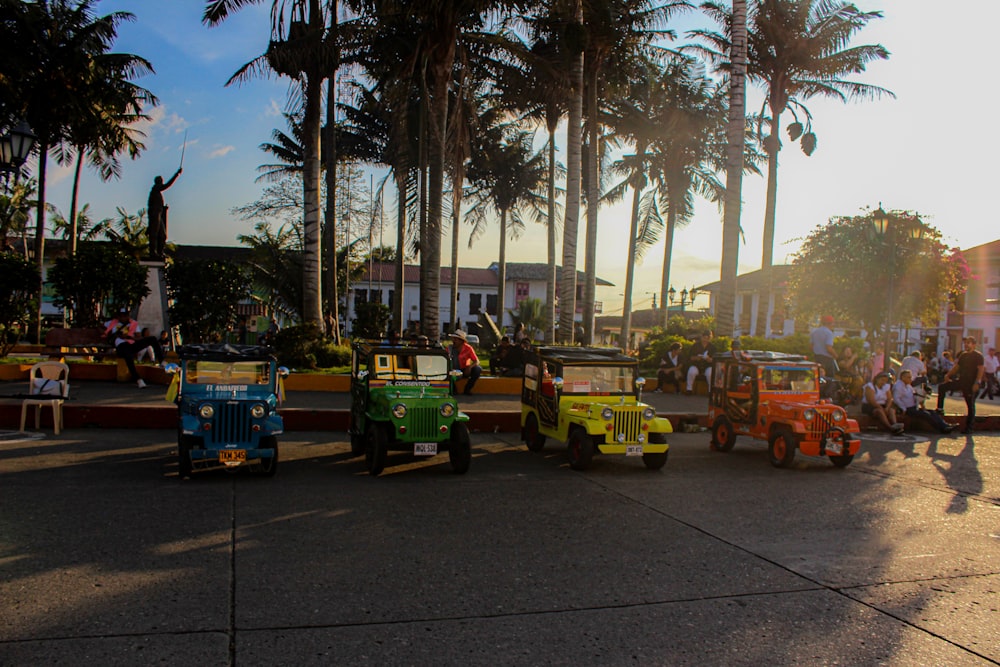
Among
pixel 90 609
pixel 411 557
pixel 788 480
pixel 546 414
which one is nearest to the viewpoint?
pixel 90 609

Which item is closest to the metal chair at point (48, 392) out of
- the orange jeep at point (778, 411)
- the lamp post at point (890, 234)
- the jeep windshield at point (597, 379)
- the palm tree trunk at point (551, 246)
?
the jeep windshield at point (597, 379)

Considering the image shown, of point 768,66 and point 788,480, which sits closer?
point 788,480

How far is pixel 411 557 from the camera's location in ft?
20.0

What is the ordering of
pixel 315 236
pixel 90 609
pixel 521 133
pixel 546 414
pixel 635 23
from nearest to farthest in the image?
pixel 90 609 → pixel 546 414 → pixel 315 236 → pixel 635 23 → pixel 521 133

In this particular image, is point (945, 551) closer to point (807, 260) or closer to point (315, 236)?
point (315, 236)

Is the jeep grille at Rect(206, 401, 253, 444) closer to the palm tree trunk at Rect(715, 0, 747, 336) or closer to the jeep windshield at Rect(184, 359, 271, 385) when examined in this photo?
the jeep windshield at Rect(184, 359, 271, 385)

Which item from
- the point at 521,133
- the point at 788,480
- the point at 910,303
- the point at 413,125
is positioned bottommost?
the point at 788,480

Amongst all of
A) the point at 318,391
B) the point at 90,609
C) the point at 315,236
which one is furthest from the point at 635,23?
the point at 90,609

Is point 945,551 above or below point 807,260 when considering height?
below

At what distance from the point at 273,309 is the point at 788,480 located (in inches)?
1338

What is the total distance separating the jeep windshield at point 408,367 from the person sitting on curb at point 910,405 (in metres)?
10.1

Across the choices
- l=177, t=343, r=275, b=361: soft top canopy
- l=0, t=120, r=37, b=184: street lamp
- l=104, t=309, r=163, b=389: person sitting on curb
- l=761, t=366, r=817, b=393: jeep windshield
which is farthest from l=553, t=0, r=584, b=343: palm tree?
l=0, t=120, r=37, b=184: street lamp

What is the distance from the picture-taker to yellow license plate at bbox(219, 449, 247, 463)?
8.65m

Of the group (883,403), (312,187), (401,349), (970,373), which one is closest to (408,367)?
(401,349)
